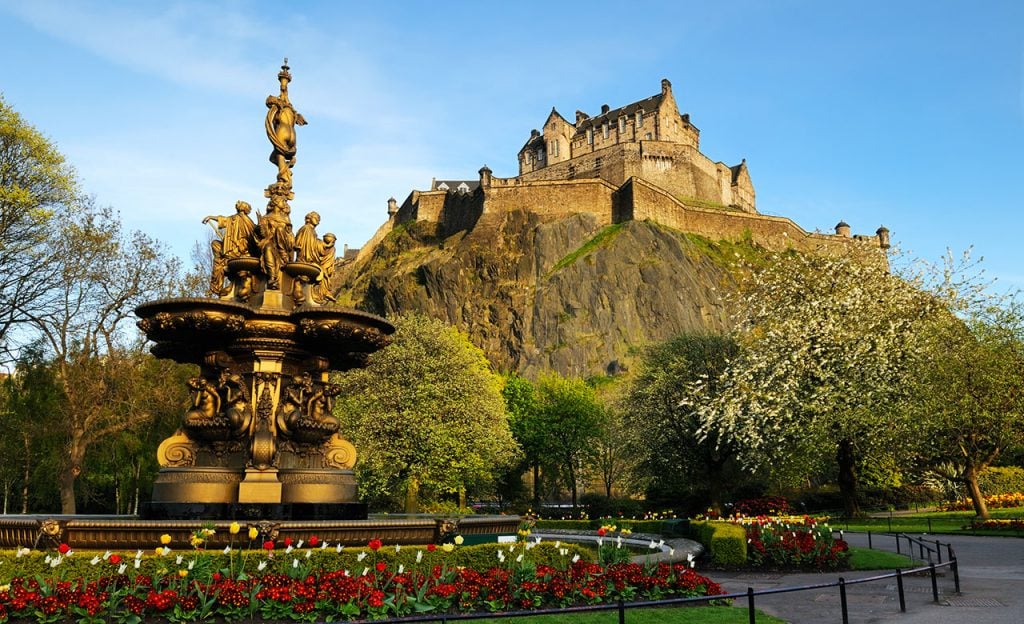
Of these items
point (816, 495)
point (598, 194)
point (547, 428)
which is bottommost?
point (816, 495)

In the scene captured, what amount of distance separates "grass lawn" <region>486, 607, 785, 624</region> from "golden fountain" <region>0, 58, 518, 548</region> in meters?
2.84

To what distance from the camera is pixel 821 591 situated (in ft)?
42.8

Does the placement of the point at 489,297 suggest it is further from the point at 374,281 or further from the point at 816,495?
the point at 816,495

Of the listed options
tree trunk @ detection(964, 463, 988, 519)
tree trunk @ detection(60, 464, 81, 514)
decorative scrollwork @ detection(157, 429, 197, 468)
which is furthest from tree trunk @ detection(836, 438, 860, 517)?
tree trunk @ detection(60, 464, 81, 514)

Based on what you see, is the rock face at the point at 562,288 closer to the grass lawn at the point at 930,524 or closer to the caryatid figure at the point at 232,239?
the grass lawn at the point at 930,524

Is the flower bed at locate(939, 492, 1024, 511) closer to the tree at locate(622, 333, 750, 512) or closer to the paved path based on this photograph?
the tree at locate(622, 333, 750, 512)

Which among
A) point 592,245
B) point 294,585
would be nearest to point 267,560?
point 294,585

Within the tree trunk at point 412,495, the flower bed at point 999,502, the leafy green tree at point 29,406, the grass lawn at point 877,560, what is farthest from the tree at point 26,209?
the flower bed at point 999,502

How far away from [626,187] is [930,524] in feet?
238

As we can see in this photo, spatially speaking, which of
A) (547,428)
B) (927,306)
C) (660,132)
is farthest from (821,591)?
(660,132)

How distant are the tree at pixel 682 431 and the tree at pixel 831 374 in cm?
377

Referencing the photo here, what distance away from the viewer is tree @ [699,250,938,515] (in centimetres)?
2823

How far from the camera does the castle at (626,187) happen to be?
96375 millimetres

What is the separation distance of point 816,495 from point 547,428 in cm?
1924
